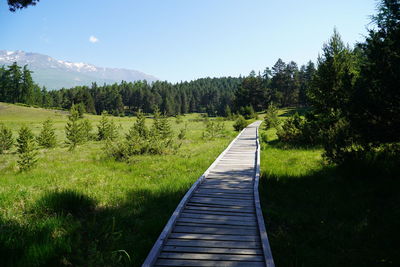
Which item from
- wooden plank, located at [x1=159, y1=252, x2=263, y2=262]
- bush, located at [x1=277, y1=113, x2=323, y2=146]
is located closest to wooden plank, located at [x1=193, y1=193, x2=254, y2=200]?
wooden plank, located at [x1=159, y1=252, x2=263, y2=262]

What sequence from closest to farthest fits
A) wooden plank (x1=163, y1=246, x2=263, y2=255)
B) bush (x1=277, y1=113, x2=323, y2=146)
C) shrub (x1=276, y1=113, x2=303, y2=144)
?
1. wooden plank (x1=163, y1=246, x2=263, y2=255)
2. bush (x1=277, y1=113, x2=323, y2=146)
3. shrub (x1=276, y1=113, x2=303, y2=144)

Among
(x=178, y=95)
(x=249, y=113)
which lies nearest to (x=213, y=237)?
(x=249, y=113)

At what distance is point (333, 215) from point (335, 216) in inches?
2.3

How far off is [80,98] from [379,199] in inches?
4655

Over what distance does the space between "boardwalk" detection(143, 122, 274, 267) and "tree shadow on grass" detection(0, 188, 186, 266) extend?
40cm

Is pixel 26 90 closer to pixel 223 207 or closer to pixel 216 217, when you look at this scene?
pixel 223 207

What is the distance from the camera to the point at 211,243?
4324 millimetres

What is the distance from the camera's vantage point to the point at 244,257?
13.0ft

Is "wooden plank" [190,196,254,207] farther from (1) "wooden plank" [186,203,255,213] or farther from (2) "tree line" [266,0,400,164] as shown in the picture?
(2) "tree line" [266,0,400,164]

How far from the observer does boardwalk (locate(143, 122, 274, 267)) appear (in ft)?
12.7

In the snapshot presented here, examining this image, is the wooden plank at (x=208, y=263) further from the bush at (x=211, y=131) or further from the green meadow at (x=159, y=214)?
the bush at (x=211, y=131)

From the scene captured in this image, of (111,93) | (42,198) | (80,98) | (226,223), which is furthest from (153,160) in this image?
(111,93)

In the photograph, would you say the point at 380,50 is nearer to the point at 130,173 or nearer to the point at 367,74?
the point at 367,74

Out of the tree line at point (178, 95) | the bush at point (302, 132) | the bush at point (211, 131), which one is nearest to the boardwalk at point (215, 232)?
the bush at point (302, 132)
